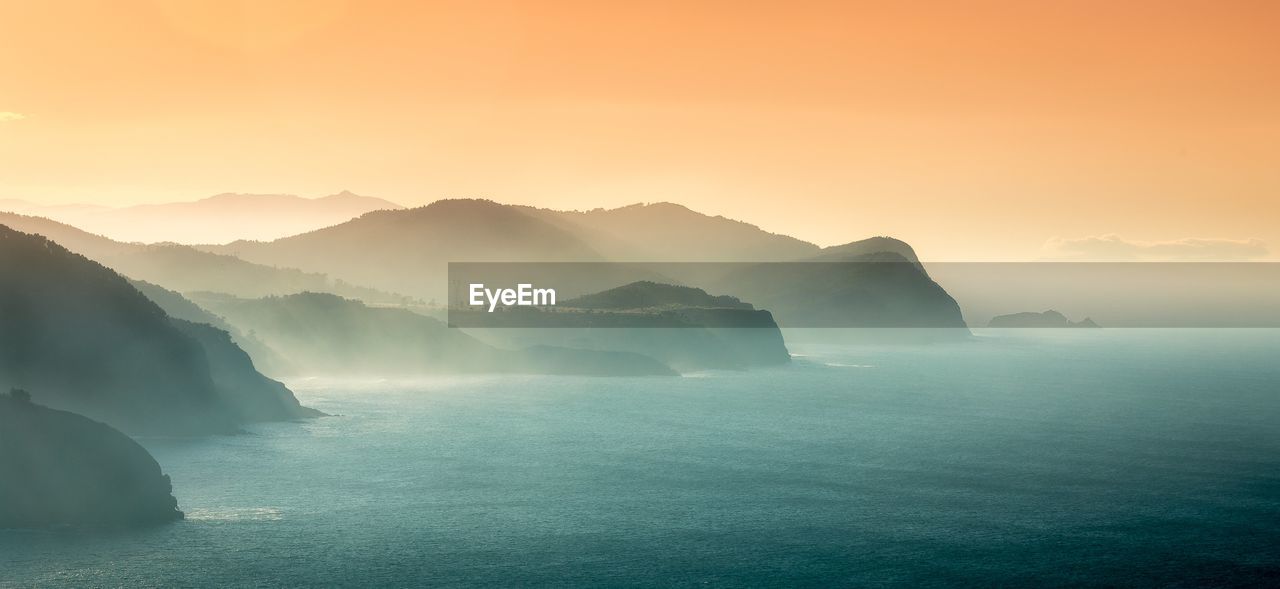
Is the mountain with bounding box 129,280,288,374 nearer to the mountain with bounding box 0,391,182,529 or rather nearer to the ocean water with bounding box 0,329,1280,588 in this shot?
the ocean water with bounding box 0,329,1280,588

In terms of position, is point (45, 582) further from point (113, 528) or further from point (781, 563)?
point (781, 563)


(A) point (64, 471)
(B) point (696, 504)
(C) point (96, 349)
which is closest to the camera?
(A) point (64, 471)

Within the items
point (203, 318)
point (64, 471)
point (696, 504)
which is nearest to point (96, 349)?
point (64, 471)

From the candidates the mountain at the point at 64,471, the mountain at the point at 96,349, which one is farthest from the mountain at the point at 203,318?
the mountain at the point at 64,471

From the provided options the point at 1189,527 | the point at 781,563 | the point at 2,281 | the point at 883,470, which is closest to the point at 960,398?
the point at 883,470

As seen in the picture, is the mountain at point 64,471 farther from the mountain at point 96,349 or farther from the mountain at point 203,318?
the mountain at point 203,318

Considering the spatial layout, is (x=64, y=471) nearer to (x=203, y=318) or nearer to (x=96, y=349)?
(x=96, y=349)
